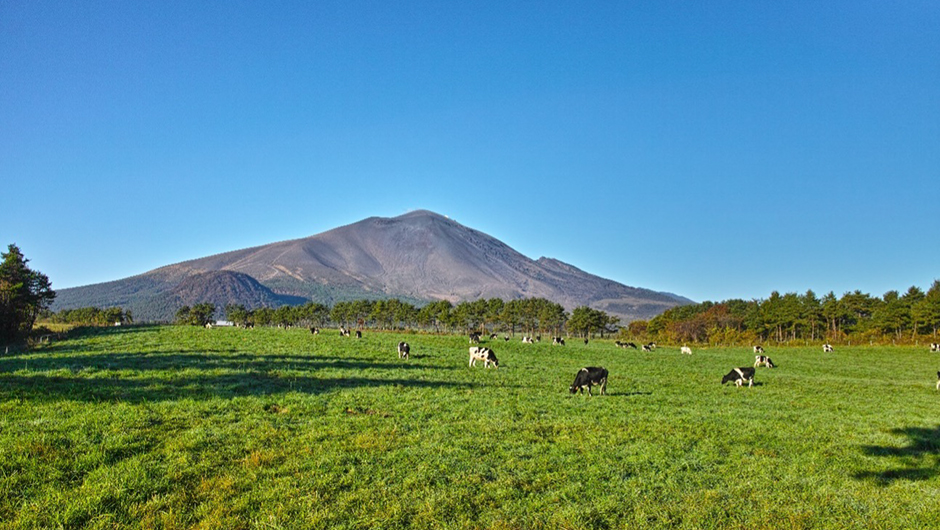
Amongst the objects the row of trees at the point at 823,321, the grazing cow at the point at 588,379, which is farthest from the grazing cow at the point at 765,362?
the row of trees at the point at 823,321

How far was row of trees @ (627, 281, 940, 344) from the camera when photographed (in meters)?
76.4

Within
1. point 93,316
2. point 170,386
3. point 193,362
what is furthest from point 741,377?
point 93,316

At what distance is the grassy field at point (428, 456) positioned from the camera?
→ 6691 mm

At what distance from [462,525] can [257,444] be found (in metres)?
4.80

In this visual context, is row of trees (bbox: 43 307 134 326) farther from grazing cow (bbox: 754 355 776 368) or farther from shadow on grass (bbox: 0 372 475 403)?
grazing cow (bbox: 754 355 776 368)

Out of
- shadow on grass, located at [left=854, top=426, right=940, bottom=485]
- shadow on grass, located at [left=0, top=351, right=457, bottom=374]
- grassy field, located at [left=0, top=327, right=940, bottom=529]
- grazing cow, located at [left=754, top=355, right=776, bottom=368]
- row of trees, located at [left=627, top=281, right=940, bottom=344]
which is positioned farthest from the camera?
row of trees, located at [left=627, top=281, right=940, bottom=344]

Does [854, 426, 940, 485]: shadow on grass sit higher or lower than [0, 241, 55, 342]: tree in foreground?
lower

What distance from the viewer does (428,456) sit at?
9.04 metres

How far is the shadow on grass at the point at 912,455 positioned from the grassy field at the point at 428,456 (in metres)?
0.06

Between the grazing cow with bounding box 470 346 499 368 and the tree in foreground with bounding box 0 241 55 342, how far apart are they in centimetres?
4247

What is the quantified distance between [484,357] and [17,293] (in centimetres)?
5443

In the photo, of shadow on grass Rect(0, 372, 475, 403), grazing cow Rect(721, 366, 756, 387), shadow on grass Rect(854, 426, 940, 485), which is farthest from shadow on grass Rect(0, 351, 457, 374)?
shadow on grass Rect(854, 426, 940, 485)

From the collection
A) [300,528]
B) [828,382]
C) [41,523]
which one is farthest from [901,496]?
[828,382]

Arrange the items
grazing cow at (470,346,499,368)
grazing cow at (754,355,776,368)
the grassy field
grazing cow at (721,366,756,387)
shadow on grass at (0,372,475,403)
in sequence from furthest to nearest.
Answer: grazing cow at (754,355,776,368), grazing cow at (470,346,499,368), grazing cow at (721,366,756,387), shadow on grass at (0,372,475,403), the grassy field
